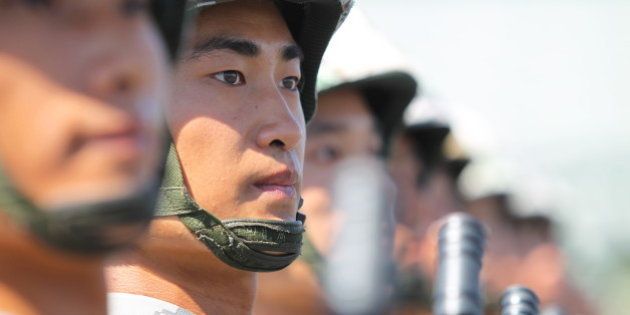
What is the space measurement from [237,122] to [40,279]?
1889mm

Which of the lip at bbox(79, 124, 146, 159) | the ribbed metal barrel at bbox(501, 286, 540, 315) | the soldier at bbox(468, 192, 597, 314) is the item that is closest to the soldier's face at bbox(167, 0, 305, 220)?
the ribbed metal barrel at bbox(501, 286, 540, 315)

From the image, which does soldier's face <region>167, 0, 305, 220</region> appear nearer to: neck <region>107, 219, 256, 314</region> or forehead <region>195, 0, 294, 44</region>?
forehead <region>195, 0, 294, 44</region>

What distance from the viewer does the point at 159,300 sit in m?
4.88

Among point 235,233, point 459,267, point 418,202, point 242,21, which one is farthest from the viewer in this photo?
point 418,202

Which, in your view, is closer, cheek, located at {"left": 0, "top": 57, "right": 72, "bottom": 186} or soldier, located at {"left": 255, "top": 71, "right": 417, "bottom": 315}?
cheek, located at {"left": 0, "top": 57, "right": 72, "bottom": 186}

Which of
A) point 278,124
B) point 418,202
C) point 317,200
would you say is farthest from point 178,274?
point 418,202

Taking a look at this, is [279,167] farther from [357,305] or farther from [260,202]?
[357,305]

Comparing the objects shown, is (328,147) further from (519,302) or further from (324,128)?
(519,302)

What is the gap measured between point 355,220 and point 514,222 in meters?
10.3

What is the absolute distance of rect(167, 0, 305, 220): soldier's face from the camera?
484 cm

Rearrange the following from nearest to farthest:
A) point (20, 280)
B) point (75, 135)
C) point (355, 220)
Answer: point (75, 135) < point (20, 280) < point (355, 220)

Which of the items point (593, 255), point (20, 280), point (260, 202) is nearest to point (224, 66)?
point (260, 202)

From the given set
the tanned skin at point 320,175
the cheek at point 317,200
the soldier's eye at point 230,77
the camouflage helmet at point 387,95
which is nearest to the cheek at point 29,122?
the soldier's eye at point 230,77

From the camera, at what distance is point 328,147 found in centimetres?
753
